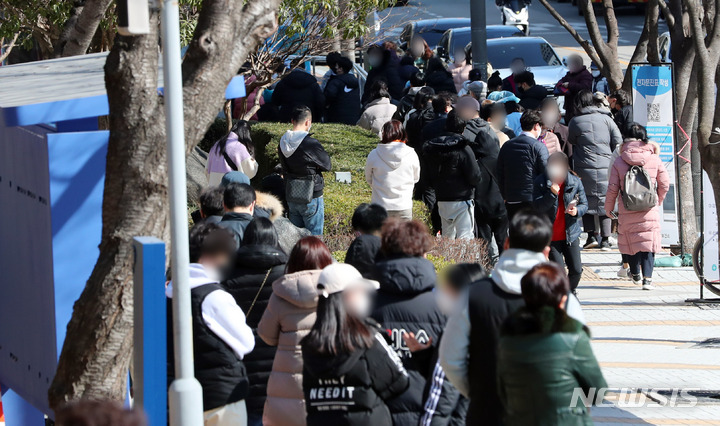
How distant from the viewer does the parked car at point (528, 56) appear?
791 inches

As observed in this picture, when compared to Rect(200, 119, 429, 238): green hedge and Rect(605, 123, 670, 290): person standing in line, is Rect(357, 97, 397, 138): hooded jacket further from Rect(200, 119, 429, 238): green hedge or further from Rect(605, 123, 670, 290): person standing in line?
Rect(605, 123, 670, 290): person standing in line

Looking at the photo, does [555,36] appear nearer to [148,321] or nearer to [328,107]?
[328,107]

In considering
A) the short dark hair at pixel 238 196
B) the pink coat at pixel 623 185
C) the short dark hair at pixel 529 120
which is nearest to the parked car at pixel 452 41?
the pink coat at pixel 623 185

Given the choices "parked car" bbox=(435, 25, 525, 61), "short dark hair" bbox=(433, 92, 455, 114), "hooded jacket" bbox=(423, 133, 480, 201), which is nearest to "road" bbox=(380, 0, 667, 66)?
"parked car" bbox=(435, 25, 525, 61)

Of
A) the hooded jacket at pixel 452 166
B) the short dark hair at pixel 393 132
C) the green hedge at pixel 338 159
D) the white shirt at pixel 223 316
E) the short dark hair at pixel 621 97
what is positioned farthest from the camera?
the short dark hair at pixel 621 97

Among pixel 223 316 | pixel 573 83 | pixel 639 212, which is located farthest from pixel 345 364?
pixel 573 83

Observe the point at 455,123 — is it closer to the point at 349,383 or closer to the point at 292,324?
the point at 292,324

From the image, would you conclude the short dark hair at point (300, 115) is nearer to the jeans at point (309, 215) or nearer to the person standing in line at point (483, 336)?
the jeans at point (309, 215)

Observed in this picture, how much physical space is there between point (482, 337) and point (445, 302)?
0.52 m

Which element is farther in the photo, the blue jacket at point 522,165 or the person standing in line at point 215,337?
the blue jacket at point 522,165

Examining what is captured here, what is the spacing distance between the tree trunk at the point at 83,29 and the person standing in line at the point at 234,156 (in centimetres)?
227

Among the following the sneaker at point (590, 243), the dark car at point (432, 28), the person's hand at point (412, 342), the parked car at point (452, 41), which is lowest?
the sneaker at point (590, 243)

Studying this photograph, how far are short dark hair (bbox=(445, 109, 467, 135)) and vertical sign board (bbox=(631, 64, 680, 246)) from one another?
9.46 feet

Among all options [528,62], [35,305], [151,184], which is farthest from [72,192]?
[528,62]
